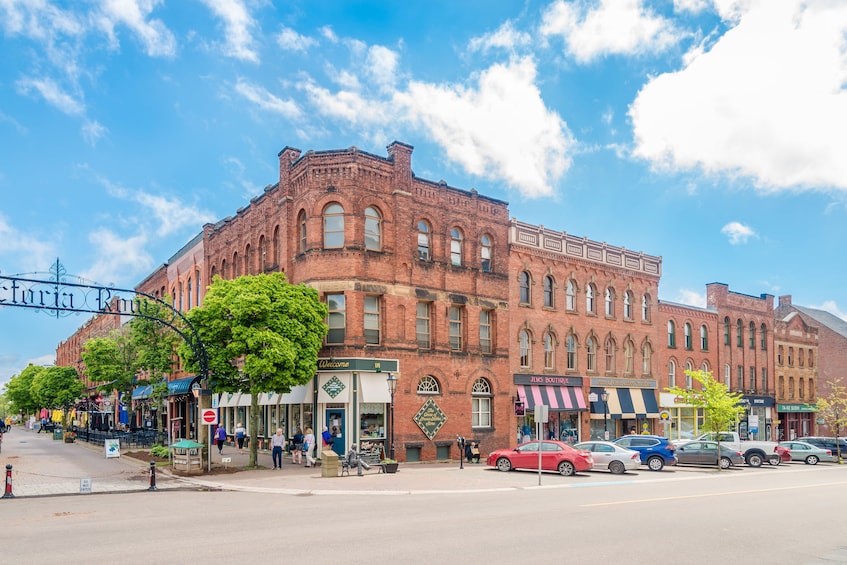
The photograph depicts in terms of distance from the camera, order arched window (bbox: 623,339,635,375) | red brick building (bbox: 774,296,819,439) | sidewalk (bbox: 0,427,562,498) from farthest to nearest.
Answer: red brick building (bbox: 774,296,819,439), arched window (bbox: 623,339,635,375), sidewalk (bbox: 0,427,562,498)

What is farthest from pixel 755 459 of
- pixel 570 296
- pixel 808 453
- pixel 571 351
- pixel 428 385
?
pixel 428 385

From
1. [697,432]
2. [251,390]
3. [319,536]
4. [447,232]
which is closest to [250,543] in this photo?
[319,536]

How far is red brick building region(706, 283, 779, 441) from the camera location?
54.8m

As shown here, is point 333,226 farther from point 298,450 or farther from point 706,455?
point 706,455

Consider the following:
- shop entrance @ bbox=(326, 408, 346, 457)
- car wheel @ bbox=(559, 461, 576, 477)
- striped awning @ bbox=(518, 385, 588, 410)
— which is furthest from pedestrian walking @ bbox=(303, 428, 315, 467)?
striped awning @ bbox=(518, 385, 588, 410)

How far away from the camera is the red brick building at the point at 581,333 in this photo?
40.2 metres

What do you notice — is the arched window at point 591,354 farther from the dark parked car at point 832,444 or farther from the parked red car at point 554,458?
the parked red car at point 554,458

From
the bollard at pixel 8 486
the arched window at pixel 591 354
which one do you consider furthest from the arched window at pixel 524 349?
the bollard at pixel 8 486

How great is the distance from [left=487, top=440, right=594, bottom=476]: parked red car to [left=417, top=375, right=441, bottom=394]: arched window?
6.39 metres

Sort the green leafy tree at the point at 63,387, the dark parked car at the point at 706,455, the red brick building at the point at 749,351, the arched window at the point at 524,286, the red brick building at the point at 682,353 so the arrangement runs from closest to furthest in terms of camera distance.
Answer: the dark parked car at the point at 706,455 < the arched window at the point at 524,286 < the red brick building at the point at 682,353 < the red brick building at the point at 749,351 < the green leafy tree at the point at 63,387

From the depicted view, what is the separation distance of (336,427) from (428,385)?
5443 mm

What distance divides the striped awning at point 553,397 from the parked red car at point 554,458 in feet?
31.6

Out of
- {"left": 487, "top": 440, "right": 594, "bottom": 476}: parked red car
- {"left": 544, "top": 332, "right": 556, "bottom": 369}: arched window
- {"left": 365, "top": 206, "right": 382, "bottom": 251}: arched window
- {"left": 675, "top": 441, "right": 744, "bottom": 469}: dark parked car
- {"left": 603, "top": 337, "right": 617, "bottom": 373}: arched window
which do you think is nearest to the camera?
{"left": 487, "top": 440, "right": 594, "bottom": 476}: parked red car

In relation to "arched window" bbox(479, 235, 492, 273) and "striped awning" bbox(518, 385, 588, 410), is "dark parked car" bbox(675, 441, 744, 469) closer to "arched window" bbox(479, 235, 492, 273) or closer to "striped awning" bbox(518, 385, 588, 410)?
"striped awning" bbox(518, 385, 588, 410)
